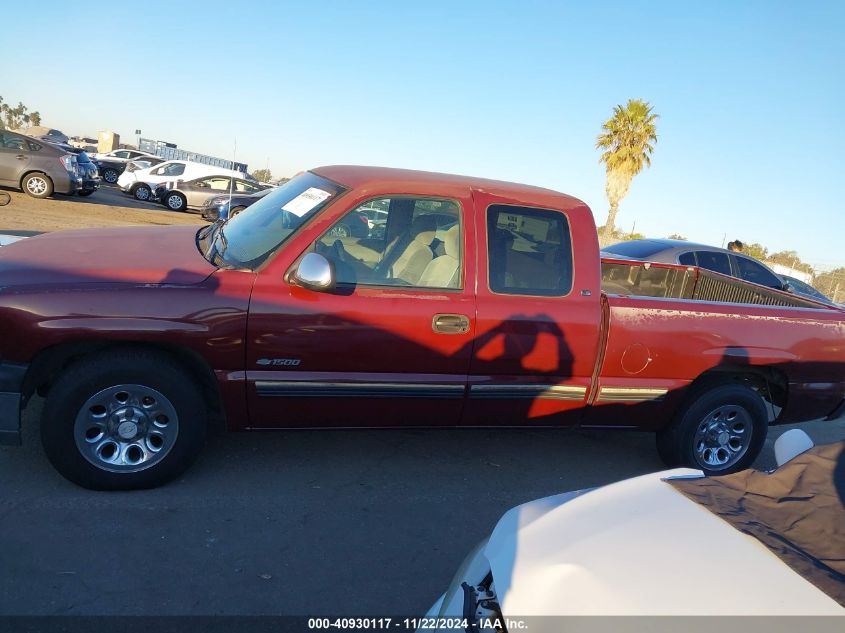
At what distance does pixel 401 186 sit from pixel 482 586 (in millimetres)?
2617

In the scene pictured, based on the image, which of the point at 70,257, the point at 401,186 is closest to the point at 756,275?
the point at 401,186

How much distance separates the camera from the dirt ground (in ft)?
41.5

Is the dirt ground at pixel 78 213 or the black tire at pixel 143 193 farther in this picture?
the black tire at pixel 143 193

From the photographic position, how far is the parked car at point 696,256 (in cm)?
892

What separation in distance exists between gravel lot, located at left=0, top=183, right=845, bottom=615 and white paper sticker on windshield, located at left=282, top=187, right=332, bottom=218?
5.22 ft

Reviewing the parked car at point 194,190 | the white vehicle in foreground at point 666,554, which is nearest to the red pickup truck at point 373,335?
the white vehicle in foreground at point 666,554

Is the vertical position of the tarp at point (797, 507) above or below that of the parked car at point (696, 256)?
below

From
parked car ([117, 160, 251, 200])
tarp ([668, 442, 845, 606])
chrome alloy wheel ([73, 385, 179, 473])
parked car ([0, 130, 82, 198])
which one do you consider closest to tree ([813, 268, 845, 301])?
parked car ([117, 160, 251, 200])

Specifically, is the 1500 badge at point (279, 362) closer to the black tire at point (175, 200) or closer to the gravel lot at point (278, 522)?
the gravel lot at point (278, 522)

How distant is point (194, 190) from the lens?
68.9 feet

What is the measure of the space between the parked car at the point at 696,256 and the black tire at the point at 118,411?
638 cm

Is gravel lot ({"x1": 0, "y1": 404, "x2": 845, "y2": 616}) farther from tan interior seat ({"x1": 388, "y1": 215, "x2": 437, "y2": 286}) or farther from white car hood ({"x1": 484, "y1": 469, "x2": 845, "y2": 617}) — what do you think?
tan interior seat ({"x1": 388, "y1": 215, "x2": 437, "y2": 286})

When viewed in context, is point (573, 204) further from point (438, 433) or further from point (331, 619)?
point (331, 619)

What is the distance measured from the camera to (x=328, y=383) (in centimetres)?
377
